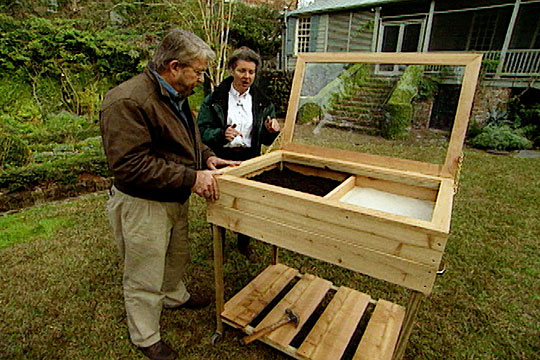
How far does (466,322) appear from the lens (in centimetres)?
236

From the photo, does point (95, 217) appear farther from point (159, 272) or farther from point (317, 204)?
point (317, 204)

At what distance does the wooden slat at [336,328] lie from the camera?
6.12 feet

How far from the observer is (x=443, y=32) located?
1239 cm

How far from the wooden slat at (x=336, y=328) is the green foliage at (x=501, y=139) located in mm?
7302

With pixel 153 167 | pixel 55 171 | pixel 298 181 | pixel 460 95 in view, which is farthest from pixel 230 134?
pixel 55 171

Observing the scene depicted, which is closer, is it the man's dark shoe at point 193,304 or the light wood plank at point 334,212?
the light wood plank at point 334,212

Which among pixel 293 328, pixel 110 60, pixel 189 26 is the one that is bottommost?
pixel 293 328

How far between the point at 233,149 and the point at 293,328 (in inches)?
57.5

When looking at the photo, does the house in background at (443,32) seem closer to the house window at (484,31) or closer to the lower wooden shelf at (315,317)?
the house window at (484,31)

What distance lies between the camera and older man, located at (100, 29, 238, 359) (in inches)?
58.0

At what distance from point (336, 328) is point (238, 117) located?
1.76 m

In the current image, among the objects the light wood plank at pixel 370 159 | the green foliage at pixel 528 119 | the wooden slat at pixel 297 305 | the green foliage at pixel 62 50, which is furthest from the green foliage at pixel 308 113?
the green foliage at pixel 528 119

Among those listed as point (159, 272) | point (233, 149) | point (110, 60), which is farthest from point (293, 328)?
point (110, 60)

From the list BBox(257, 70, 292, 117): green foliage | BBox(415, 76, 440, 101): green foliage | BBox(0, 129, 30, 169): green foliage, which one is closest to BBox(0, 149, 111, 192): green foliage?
BBox(0, 129, 30, 169): green foliage
